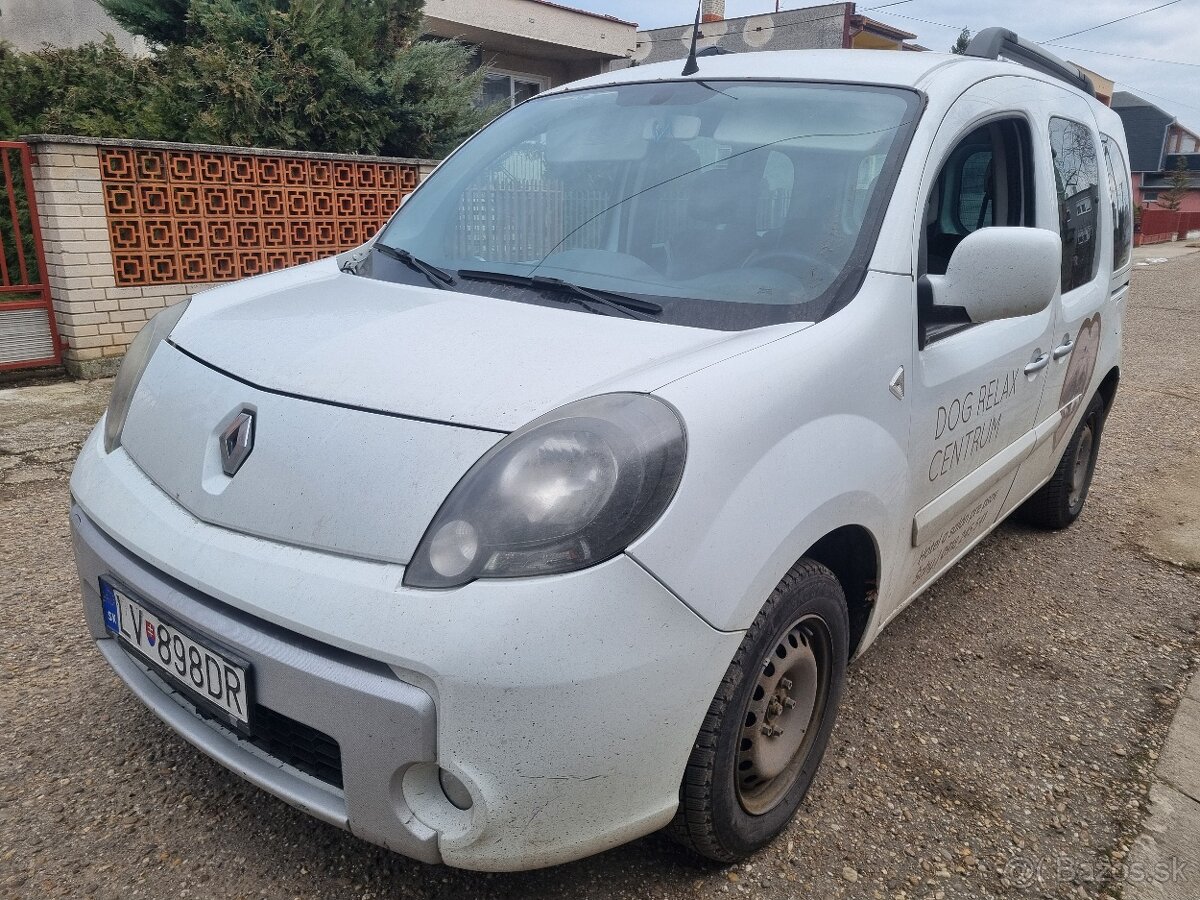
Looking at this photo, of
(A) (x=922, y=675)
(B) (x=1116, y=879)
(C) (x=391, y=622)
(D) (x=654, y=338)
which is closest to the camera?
(C) (x=391, y=622)

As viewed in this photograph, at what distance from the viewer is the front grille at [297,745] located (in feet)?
5.16

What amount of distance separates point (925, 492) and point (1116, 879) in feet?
3.08

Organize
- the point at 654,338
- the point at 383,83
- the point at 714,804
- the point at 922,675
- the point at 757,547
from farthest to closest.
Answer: the point at 383,83 → the point at 922,675 → the point at 654,338 → the point at 714,804 → the point at 757,547

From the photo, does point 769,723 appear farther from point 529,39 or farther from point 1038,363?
point 529,39

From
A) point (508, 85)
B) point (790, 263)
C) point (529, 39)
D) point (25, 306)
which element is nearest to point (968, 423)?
point (790, 263)

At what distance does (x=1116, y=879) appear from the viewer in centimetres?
200

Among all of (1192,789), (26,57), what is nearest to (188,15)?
(26,57)

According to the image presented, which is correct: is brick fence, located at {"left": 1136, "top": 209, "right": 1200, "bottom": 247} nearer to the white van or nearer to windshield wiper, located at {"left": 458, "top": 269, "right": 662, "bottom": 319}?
the white van

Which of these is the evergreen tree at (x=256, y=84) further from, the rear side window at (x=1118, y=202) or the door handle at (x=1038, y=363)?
the door handle at (x=1038, y=363)

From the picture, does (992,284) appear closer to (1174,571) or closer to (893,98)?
(893,98)

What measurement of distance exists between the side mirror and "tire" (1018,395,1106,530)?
189cm

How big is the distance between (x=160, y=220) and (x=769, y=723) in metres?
5.91

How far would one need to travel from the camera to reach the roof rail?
9.96ft

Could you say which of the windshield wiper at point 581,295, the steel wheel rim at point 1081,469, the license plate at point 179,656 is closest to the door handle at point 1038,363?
the steel wheel rim at point 1081,469
